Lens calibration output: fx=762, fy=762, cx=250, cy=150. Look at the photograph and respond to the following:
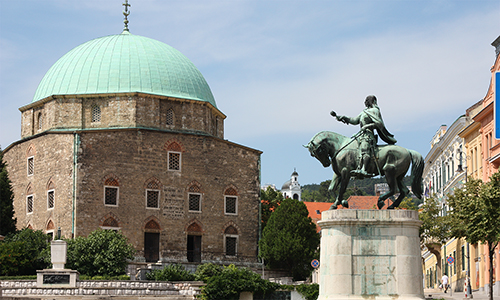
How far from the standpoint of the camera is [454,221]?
94.3 feet

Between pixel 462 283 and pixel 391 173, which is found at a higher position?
pixel 391 173

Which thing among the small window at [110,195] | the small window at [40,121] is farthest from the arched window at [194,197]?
the small window at [40,121]

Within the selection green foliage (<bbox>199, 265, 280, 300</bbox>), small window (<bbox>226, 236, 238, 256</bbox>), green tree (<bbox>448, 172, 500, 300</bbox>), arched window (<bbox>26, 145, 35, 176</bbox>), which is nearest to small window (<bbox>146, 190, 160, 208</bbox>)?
small window (<bbox>226, 236, 238, 256</bbox>)

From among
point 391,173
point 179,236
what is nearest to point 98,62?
point 179,236

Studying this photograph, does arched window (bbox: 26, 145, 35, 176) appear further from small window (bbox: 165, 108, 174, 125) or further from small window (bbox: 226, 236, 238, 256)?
small window (bbox: 226, 236, 238, 256)

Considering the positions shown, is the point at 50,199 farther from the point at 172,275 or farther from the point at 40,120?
the point at 172,275

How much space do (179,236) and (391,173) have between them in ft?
99.4

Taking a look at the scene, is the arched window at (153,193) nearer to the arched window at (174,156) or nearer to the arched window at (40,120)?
the arched window at (174,156)

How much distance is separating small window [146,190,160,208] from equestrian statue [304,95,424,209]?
29.3 m

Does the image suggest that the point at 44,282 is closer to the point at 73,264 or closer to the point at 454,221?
the point at 73,264

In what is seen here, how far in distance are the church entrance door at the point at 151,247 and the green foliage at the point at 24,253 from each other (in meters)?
5.76

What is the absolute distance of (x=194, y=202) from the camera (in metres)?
46.6

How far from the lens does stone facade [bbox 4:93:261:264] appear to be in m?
44.1

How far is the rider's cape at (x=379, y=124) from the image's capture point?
16.8 meters
